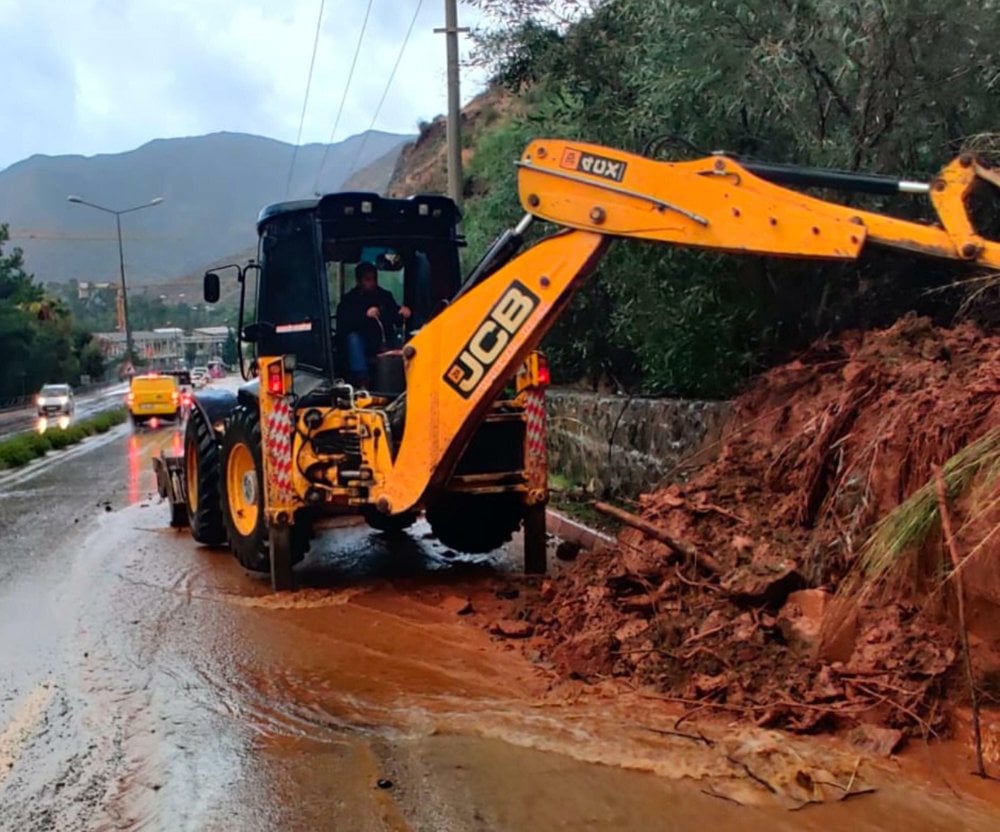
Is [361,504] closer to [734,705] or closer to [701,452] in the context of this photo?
[701,452]

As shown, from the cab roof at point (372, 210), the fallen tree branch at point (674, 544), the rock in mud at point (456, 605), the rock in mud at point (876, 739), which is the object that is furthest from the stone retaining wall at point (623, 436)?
the rock in mud at point (876, 739)

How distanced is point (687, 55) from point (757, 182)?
345 cm

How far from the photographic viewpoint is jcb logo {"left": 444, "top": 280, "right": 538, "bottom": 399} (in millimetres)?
7145

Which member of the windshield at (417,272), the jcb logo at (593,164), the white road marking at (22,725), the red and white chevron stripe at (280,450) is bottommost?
the white road marking at (22,725)

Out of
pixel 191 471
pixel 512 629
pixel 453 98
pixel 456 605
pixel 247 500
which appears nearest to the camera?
pixel 512 629

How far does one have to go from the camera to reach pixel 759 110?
9047 mm

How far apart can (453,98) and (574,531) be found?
935cm

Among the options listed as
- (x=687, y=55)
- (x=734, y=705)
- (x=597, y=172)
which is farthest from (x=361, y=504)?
(x=687, y=55)

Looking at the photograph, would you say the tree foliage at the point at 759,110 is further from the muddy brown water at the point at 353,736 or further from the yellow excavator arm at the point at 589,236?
the muddy brown water at the point at 353,736

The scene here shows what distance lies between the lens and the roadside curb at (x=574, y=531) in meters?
9.68

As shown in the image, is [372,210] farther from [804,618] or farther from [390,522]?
[804,618]

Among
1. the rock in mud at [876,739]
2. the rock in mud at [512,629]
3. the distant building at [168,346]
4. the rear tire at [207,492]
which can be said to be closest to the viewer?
the rock in mud at [876,739]

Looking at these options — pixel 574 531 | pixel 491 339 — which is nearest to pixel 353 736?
pixel 491 339

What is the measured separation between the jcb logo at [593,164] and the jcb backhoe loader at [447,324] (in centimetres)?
1
